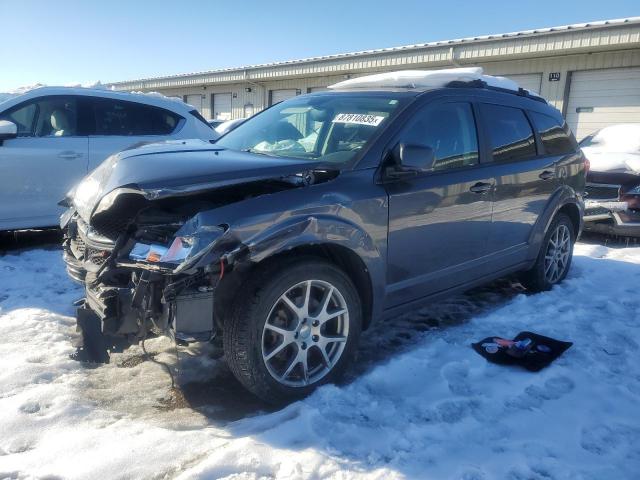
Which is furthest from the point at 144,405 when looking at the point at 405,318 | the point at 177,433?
the point at 405,318

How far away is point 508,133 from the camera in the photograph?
4.32 metres

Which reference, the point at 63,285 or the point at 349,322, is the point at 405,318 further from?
the point at 63,285

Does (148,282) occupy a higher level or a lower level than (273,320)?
higher

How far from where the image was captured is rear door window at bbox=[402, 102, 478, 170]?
3531 mm

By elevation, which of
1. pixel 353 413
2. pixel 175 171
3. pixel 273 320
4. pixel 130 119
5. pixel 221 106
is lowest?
pixel 353 413

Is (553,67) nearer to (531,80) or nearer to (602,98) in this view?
(531,80)

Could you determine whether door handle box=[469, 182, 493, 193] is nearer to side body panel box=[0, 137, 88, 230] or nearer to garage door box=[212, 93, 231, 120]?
side body panel box=[0, 137, 88, 230]

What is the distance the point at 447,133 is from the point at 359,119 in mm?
670

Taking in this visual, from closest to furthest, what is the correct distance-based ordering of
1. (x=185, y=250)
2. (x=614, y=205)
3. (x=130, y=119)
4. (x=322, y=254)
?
(x=185, y=250), (x=322, y=254), (x=130, y=119), (x=614, y=205)

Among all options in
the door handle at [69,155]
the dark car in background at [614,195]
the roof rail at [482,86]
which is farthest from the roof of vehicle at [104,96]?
the dark car in background at [614,195]

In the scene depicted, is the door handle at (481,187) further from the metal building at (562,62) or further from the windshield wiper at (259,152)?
A: the metal building at (562,62)

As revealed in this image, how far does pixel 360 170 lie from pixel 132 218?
1.31 m

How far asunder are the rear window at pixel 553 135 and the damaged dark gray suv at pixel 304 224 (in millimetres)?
546

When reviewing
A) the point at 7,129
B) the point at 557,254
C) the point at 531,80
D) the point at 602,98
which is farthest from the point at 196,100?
the point at 557,254
